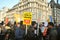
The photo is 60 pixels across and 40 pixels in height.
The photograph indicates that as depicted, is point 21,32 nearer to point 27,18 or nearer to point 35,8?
point 27,18

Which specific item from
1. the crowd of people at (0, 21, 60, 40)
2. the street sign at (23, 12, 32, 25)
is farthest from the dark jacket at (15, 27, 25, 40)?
the street sign at (23, 12, 32, 25)

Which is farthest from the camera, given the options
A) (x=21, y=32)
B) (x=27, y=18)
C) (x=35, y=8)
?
(x=35, y=8)

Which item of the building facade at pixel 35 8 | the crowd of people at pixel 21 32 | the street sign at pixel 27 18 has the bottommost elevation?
the crowd of people at pixel 21 32

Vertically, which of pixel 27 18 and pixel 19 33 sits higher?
pixel 27 18

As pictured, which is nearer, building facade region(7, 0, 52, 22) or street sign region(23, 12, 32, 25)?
street sign region(23, 12, 32, 25)

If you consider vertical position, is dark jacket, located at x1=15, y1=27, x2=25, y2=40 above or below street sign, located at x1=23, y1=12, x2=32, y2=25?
below

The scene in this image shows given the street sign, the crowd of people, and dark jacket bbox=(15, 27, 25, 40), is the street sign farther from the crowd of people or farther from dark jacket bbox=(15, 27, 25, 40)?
dark jacket bbox=(15, 27, 25, 40)

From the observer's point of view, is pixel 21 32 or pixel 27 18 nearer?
pixel 21 32

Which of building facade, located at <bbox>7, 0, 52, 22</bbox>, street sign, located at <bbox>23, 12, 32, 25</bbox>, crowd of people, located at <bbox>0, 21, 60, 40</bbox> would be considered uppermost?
building facade, located at <bbox>7, 0, 52, 22</bbox>

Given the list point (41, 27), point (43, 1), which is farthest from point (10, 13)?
point (41, 27)

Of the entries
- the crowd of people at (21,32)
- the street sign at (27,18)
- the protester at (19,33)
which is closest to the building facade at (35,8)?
the crowd of people at (21,32)

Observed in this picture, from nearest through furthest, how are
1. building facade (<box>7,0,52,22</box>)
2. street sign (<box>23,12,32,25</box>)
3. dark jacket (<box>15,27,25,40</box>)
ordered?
dark jacket (<box>15,27,25,40</box>)
street sign (<box>23,12,32,25</box>)
building facade (<box>7,0,52,22</box>)

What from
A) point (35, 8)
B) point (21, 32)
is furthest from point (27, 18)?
point (35, 8)

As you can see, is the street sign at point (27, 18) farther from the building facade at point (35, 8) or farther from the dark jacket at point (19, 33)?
the building facade at point (35, 8)
